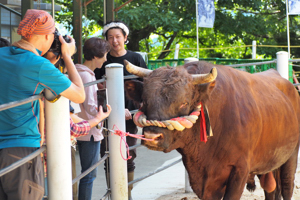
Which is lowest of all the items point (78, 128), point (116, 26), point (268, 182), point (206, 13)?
point (268, 182)

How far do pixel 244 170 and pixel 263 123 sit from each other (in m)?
0.69

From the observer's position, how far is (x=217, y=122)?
3977 millimetres

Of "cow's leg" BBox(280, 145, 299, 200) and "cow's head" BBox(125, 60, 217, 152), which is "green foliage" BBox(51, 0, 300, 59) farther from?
"cow's head" BBox(125, 60, 217, 152)

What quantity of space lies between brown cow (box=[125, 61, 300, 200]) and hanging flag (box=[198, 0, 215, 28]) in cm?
892

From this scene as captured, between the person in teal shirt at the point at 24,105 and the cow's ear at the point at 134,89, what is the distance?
141 centimetres

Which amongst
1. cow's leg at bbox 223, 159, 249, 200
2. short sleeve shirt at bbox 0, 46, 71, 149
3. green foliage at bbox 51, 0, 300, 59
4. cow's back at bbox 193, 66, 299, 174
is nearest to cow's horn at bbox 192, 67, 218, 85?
cow's back at bbox 193, 66, 299, 174

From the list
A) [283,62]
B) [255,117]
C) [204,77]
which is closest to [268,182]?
[255,117]

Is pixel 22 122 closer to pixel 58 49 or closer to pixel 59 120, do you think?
pixel 59 120

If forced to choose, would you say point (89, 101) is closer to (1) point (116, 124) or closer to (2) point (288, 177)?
(1) point (116, 124)

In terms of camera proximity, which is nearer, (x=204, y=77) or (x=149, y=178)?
(x=204, y=77)

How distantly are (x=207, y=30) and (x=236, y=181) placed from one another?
17.3 m

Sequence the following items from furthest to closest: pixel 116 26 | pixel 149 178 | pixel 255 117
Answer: pixel 149 178, pixel 116 26, pixel 255 117

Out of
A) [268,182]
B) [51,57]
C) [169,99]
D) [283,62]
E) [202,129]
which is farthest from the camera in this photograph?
[283,62]

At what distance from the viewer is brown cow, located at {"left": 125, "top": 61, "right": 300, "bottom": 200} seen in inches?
135
